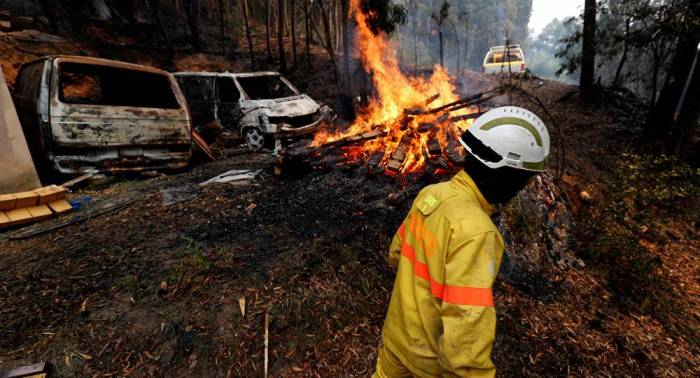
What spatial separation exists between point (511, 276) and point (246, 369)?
2.91 m

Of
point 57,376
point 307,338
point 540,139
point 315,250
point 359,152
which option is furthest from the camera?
point 359,152

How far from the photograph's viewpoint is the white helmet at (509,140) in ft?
5.13

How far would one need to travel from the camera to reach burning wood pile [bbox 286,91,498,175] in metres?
5.26

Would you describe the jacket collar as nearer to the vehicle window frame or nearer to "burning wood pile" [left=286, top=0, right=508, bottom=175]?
"burning wood pile" [left=286, top=0, right=508, bottom=175]

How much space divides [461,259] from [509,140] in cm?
64

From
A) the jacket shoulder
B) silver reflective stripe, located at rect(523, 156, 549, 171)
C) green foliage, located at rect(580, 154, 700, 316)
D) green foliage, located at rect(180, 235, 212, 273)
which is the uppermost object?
silver reflective stripe, located at rect(523, 156, 549, 171)

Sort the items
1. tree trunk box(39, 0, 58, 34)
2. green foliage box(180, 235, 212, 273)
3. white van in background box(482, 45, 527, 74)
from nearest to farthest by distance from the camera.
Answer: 1. green foliage box(180, 235, 212, 273)
2. tree trunk box(39, 0, 58, 34)
3. white van in background box(482, 45, 527, 74)

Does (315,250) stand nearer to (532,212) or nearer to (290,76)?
(532,212)

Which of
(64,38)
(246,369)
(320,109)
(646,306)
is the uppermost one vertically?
(64,38)

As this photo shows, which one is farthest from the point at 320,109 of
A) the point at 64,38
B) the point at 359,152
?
the point at 64,38

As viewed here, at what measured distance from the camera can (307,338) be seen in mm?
2898

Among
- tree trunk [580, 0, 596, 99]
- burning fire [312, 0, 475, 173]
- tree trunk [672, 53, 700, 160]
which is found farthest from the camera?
tree trunk [580, 0, 596, 99]

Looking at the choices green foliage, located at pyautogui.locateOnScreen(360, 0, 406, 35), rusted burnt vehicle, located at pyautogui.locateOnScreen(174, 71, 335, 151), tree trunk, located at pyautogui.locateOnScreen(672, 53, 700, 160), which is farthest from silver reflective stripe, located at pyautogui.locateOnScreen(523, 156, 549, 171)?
green foliage, located at pyautogui.locateOnScreen(360, 0, 406, 35)

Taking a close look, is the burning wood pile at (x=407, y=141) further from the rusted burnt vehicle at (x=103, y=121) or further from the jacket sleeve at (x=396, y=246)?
the jacket sleeve at (x=396, y=246)
